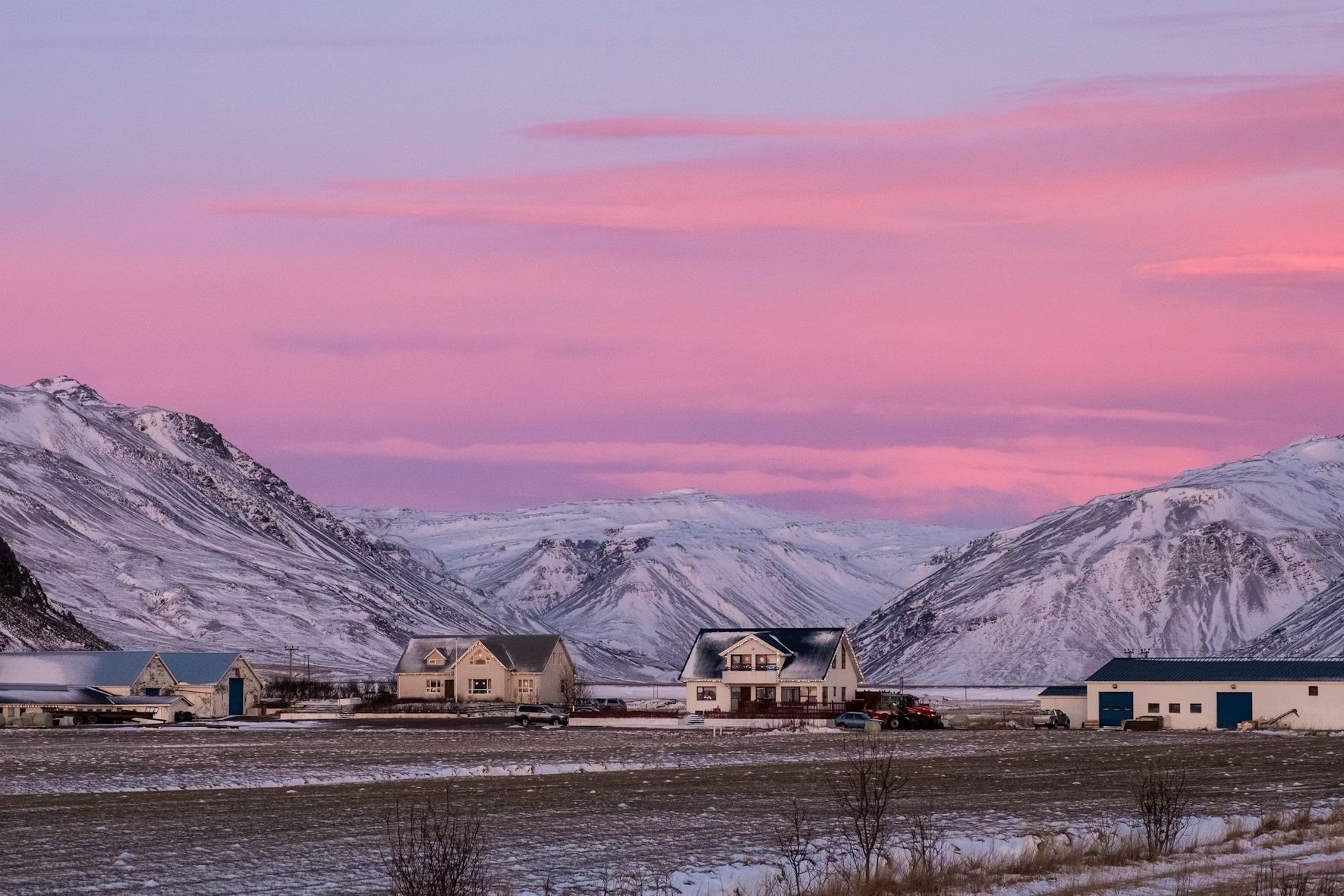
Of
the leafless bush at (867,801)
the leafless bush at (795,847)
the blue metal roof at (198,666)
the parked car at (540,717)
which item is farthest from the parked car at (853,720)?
the leafless bush at (795,847)

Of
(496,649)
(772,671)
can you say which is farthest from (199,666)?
(772,671)

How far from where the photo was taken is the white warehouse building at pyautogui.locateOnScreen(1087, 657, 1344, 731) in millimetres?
104875

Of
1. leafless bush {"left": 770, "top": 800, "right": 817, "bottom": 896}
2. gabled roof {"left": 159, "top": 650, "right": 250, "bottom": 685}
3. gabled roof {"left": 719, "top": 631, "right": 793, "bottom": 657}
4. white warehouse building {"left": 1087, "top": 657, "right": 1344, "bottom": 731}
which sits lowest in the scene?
leafless bush {"left": 770, "top": 800, "right": 817, "bottom": 896}

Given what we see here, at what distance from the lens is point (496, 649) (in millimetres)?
157375

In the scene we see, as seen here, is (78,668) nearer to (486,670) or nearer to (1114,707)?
(486,670)

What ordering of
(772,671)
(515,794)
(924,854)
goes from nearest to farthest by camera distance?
(924,854)
(515,794)
(772,671)

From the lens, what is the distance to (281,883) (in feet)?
97.3

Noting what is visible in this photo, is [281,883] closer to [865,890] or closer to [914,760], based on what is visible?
[865,890]

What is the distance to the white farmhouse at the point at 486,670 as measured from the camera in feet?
510

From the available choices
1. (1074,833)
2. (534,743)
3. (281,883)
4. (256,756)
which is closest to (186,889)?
(281,883)

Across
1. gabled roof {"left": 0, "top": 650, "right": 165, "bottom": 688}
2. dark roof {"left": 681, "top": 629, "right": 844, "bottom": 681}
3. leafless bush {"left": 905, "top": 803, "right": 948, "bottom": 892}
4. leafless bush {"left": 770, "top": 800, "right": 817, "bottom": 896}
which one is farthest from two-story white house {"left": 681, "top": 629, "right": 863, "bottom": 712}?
leafless bush {"left": 905, "top": 803, "right": 948, "bottom": 892}

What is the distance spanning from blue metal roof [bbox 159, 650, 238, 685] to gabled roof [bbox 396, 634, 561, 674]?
70.5ft

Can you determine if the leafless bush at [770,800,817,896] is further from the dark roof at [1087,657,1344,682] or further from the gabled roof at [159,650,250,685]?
the gabled roof at [159,650,250,685]

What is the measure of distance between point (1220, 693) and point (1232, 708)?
3.43 ft
